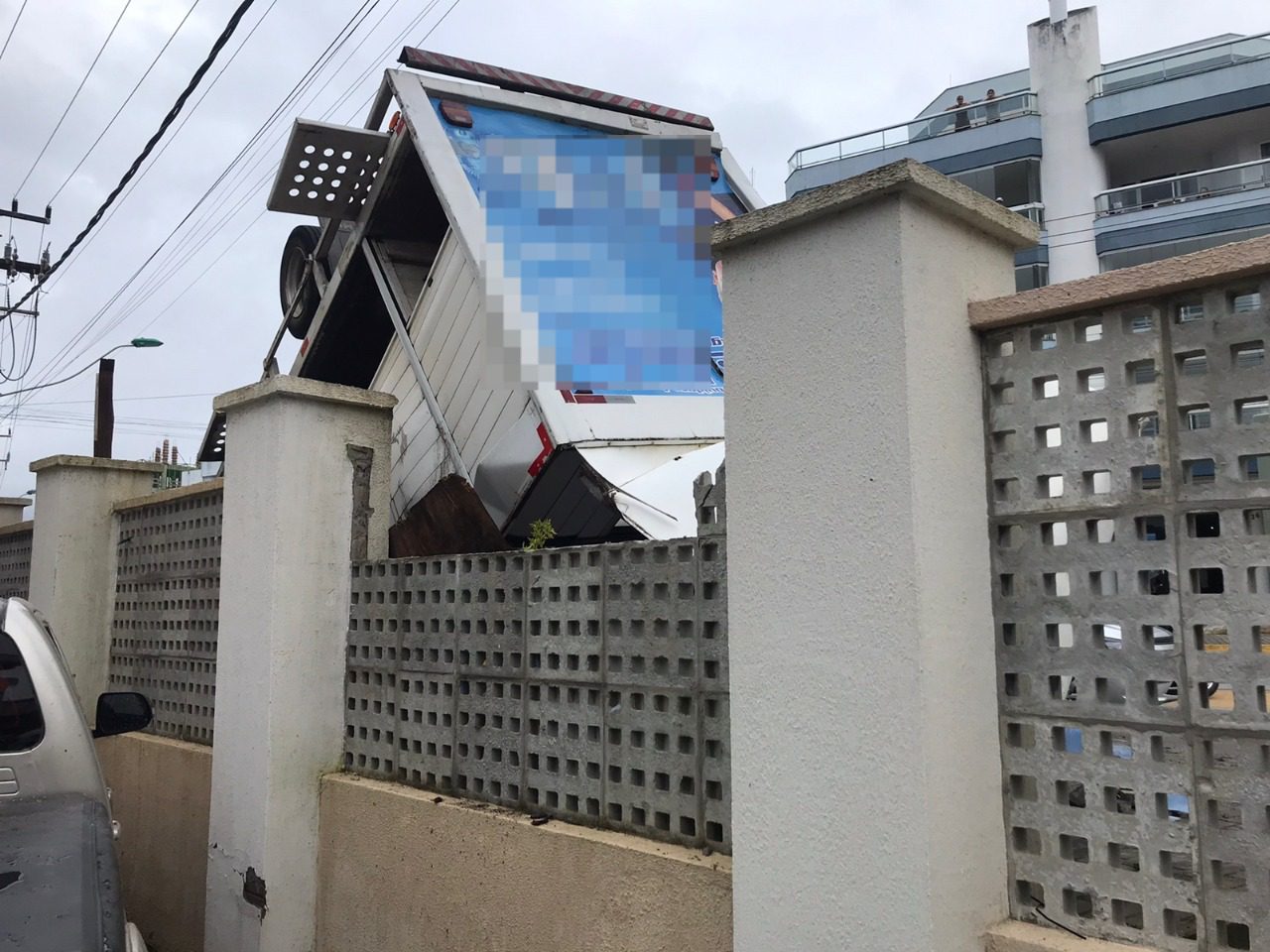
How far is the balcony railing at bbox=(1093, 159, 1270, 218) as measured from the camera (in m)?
18.0

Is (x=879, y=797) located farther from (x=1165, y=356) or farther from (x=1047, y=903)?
(x=1165, y=356)

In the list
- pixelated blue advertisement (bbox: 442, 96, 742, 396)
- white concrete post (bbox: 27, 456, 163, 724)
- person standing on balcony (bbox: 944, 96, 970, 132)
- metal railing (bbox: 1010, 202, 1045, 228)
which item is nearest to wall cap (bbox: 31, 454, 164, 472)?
white concrete post (bbox: 27, 456, 163, 724)

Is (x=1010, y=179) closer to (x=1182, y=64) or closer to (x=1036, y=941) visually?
(x=1182, y=64)

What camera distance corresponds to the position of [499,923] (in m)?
3.82

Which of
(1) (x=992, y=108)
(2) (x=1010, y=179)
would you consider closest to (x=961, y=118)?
(1) (x=992, y=108)

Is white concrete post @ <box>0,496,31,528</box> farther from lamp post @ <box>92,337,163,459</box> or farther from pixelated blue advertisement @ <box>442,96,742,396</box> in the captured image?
pixelated blue advertisement @ <box>442,96,742,396</box>

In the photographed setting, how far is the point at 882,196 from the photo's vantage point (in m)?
2.53

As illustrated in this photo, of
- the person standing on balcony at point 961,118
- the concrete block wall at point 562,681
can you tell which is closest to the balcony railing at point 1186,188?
the person standing on balcony at point 961,118

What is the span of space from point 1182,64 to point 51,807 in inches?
921

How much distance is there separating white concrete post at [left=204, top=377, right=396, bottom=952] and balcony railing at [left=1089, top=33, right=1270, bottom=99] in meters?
20.2

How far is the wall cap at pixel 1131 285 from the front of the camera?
2195mm

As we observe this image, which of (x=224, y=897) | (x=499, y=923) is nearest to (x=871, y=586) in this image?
(x=499, y=923)

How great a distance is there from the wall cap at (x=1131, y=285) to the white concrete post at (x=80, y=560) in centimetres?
667

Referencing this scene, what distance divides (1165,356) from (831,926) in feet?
5.25
